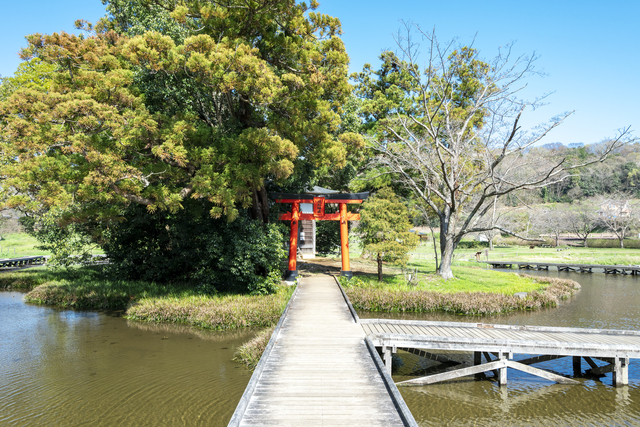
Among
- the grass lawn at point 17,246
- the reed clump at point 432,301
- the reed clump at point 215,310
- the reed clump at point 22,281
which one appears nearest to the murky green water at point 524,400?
the reed clump at point 432,301

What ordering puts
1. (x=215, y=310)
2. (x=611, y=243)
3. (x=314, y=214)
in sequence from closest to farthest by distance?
(x=215, y=310)
(x=314, y=214)
(x=611, y=243)

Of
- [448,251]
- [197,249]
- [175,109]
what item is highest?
[175,109]

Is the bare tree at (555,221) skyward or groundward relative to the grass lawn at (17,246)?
skyward

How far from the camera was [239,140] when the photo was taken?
1346 cm

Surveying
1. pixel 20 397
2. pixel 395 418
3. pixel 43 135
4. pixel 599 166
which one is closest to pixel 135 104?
pixel 43 135

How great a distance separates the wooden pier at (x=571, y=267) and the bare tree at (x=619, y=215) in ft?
61.4

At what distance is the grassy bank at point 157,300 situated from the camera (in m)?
13.1

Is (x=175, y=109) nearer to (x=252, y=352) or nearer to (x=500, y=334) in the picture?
(x=252, y=352)

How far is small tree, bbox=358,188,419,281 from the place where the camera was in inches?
674

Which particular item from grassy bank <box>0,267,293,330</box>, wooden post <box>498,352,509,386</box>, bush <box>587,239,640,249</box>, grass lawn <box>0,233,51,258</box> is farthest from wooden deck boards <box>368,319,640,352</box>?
bush <box>587,239,640,249</box>

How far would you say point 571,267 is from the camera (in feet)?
101

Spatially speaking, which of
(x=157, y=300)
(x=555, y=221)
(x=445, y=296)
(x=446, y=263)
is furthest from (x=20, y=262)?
(x=555, y=221)

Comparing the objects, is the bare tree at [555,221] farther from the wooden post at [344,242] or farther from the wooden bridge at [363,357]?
the wooden bridge at [363,357]

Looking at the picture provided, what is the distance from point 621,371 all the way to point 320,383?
7357 millimetres
